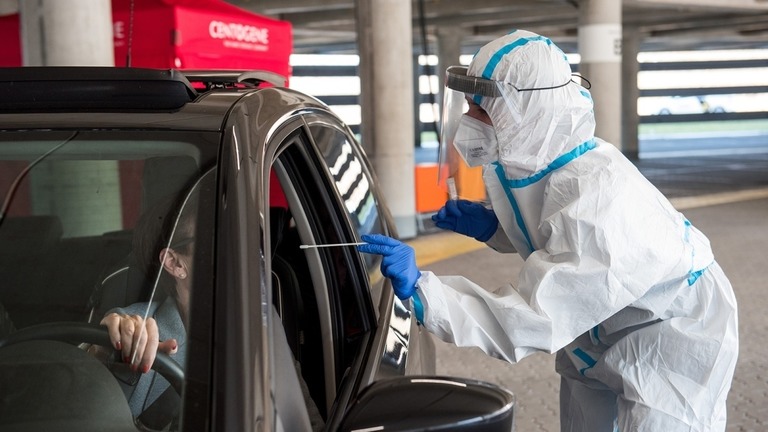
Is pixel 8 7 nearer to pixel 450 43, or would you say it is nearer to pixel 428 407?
pixel 428 407

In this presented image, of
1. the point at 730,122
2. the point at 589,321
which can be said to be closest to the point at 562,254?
the point at 589,321

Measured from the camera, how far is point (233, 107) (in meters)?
1.81

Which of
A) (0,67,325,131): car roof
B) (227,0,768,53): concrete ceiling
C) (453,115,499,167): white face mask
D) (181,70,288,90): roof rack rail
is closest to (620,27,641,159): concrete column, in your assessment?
(227,0,768,53): concrete ceiling

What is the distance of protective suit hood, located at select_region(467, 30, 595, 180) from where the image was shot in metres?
2.36

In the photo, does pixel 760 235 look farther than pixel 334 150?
Yes

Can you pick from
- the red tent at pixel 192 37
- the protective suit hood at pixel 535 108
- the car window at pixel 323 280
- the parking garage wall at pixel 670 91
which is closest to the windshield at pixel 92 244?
the car window at pixel 323 280

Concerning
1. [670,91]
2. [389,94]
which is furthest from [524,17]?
[670,91]

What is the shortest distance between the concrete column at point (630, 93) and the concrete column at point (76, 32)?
2059 centimetres

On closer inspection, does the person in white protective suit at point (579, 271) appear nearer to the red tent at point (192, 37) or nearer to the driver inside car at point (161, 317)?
the driver inside car at point (161, 317)

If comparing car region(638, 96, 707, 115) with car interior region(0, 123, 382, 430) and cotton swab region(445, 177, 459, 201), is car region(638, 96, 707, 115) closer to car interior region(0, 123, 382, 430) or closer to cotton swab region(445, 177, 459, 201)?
cotton swab region(445, 177, 459, 201)

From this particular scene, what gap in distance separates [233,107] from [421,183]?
978 centimetres

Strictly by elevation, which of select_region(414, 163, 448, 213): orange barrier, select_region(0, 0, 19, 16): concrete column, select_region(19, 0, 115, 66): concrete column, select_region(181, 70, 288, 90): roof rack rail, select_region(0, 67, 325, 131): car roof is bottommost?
select_region(414, 163, 448, 213): orange barrier

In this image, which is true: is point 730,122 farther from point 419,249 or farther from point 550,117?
point 550,117

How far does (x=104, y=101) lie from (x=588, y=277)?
109cm
